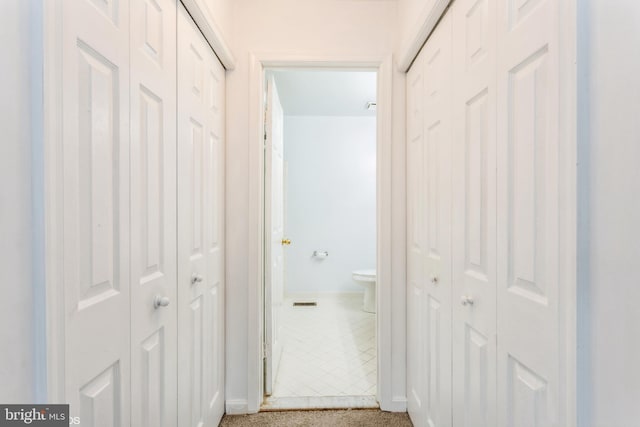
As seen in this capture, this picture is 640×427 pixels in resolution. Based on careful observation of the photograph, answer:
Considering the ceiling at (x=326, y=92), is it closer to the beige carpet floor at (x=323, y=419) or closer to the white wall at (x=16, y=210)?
the white wall at (x=16, y=210)

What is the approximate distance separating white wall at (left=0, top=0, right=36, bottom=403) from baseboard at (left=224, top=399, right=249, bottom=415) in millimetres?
1438

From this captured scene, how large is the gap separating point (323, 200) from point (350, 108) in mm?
1227

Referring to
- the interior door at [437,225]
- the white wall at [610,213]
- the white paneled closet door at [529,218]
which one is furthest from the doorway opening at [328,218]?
the white wall at [610,213]

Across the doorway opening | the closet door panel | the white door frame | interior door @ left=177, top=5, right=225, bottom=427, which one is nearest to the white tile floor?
the doorway opening

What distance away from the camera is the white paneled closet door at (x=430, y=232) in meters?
1.26

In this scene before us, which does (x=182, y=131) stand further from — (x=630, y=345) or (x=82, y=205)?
(x=630, y=345)

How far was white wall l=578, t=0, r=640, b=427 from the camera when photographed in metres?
0.51

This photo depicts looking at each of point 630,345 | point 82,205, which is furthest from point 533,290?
point 82,205

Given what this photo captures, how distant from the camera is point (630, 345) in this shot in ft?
1.68

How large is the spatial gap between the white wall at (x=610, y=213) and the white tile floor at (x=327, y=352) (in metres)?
1.65

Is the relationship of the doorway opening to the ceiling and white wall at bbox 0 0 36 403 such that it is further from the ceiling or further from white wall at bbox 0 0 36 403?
white wall at bbox 0 0 36 403

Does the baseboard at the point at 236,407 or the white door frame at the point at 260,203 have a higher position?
the white door frame at the point at 260,203

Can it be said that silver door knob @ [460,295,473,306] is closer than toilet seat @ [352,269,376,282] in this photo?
Yes

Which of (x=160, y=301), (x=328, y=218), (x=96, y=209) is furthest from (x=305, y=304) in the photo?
(x=96, y=209)
